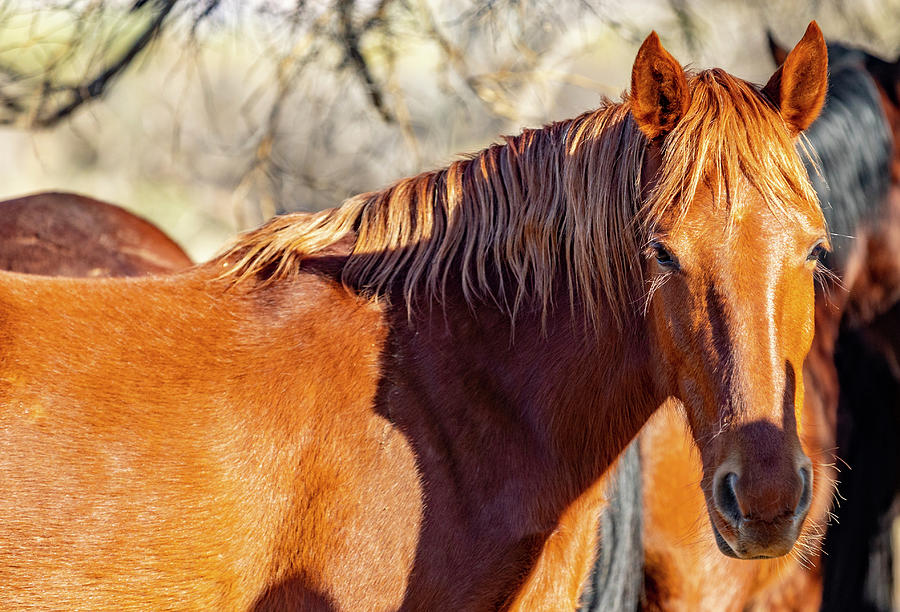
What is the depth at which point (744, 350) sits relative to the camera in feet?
5.74

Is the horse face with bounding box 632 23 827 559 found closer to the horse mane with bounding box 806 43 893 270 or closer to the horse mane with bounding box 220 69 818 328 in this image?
the horse mane with bounding box 220 69 818 328

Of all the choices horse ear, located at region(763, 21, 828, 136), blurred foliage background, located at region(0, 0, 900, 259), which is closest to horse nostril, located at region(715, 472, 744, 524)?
horse ear, located at region(763, 21, 828, 136)

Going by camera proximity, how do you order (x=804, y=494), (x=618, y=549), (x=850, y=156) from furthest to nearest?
(x=850, y=156), (x=618, y=549), (x=804, y=494)

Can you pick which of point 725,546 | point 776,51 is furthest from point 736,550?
point 776,51

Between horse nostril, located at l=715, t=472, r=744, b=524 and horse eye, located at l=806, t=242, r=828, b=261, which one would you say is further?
horse eye, located at l=806, t=242, r=828, b=261

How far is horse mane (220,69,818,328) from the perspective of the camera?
188cm

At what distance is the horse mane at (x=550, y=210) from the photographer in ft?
6.18

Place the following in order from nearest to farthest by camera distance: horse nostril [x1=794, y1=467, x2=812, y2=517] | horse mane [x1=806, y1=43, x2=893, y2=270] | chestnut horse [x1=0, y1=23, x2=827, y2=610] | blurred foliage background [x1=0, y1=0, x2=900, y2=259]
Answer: horse nostril [x1=794, y1=467, x2=812, y2=517], chestnut horse [x1=0, y1=23, x2=827, y2=610], horse mane [x1=806, y1=43, x2=893, y2=270], blurred foliage background [x1=0, y1=0, x2=900, y2=259]

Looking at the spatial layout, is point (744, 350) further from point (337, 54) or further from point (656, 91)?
point (337, 54)

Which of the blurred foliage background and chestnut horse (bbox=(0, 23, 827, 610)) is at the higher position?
chestnut horse (bbox=(0, 23, 827, 610))

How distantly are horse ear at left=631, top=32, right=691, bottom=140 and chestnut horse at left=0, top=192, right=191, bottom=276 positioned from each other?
2928mm

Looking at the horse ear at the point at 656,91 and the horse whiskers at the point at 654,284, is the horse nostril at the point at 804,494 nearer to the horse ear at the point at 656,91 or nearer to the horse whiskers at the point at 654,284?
the horse whiskers at the point at 654,284

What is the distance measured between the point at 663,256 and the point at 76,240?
11.0ft

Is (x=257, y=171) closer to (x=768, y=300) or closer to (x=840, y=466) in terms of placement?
(x=840, y=466)
